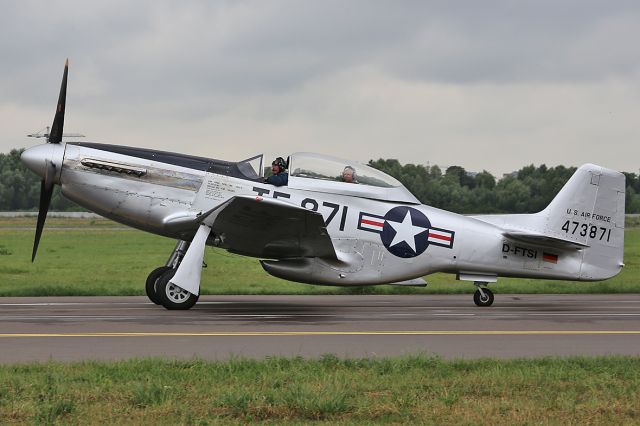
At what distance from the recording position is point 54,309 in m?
15.3

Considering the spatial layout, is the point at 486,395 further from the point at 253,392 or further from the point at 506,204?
the point at 506,204

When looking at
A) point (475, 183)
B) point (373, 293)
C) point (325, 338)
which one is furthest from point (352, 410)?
point (475, 183)

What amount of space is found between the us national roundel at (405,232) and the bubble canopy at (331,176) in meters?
0.41

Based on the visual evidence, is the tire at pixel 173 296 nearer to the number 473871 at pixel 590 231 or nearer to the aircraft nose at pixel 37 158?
the aircraft nose at pixel 37 158

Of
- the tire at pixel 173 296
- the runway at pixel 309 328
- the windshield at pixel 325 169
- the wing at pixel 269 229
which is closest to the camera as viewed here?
the runway at pixel 309 328

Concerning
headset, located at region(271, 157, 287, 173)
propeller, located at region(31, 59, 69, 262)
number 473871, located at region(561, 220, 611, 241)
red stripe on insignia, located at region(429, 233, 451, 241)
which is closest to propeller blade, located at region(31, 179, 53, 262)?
propeller, located at region(31, 59, 69, 262)

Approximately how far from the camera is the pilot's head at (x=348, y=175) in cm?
1589

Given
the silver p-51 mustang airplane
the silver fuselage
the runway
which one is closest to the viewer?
the runway

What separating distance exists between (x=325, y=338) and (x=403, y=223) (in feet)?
17.2

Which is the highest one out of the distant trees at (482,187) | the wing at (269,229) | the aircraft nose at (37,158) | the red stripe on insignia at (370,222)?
the distant trees at (482,187)

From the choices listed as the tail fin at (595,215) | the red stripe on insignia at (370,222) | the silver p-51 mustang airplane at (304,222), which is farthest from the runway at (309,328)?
the red stripe on insignia at (370,222)

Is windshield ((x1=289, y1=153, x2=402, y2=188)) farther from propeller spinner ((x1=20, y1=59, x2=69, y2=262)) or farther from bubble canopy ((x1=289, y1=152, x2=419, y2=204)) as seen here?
propeller spinner ((x1=20, y1=59, x2=69, y2=262))

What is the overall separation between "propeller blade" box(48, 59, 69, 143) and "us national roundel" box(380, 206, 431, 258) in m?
5.67

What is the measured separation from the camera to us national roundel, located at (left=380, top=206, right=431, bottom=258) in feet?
52.5
